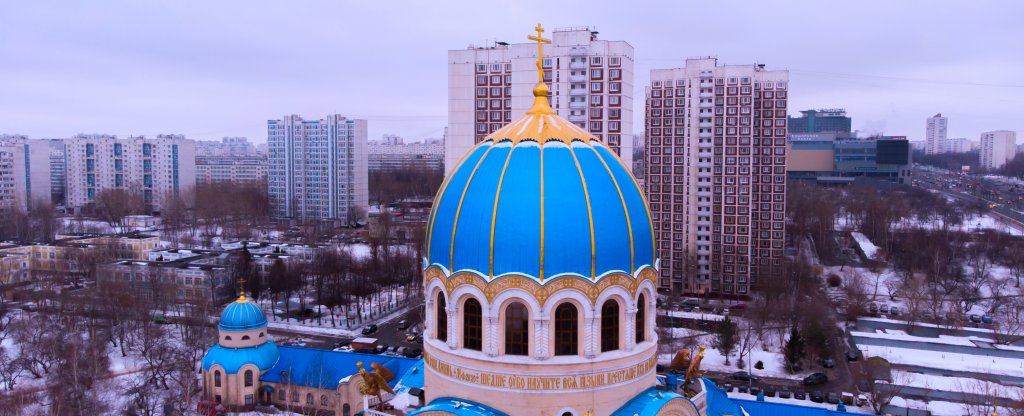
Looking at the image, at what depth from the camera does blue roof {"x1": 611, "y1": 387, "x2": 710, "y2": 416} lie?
16.0m

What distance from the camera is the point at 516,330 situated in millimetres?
15875

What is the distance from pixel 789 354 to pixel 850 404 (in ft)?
16.2

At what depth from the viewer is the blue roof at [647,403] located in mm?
16031

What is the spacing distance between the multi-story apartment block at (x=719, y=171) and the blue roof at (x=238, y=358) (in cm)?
3073

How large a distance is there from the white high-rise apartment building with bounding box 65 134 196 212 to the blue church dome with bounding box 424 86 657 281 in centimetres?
9511

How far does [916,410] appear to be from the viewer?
28.1 meters

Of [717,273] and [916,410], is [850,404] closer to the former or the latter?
[916,410]

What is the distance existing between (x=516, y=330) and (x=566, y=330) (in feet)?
3.50

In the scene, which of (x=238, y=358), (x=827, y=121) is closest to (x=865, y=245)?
(x=238, y=358)

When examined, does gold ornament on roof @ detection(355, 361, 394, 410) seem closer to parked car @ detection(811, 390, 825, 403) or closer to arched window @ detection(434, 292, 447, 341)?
arched window @ detection(434, 292, 447, 341)

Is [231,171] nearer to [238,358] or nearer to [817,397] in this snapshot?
[238,358]

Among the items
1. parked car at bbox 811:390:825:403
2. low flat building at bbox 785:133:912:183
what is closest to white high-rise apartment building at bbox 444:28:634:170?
parked car at bbox 811:390:825:403

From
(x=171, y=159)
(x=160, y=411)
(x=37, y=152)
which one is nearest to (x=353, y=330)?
(x=160, y=411)

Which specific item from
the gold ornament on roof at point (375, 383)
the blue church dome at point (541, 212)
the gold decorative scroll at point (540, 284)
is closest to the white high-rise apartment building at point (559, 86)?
the blue church dome at point (541, 212)
